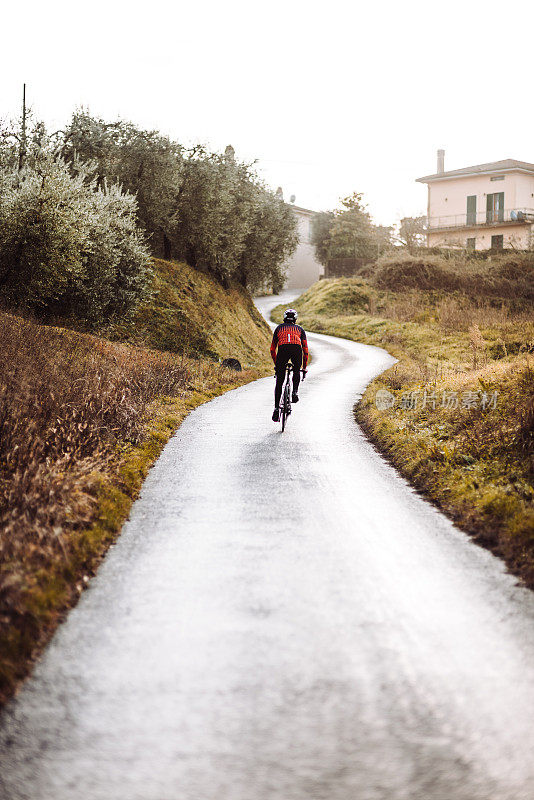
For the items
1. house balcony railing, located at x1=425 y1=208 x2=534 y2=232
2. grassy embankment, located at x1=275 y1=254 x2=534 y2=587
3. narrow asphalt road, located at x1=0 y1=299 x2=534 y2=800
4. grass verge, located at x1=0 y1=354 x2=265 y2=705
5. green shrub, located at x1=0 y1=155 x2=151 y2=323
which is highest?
house balcony railing, located at x1=425 y1=208 x2=534 y2=232

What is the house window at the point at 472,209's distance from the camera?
6134 centimetres

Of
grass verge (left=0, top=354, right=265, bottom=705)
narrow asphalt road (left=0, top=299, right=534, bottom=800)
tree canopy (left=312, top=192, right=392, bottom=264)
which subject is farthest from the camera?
tree canopy (left=312, top=192, right=392, bottom=264)

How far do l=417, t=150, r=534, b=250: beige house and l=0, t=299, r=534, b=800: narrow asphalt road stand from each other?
181 ft

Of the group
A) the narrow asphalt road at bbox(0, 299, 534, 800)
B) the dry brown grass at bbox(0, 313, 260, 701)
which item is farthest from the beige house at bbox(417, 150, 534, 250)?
the narrow asphalt road at bbox(0, 299, 534, 800)

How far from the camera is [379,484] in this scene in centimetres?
962

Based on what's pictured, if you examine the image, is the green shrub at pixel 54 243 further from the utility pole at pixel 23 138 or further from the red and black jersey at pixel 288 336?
the red and black jersey at pixel 288 336

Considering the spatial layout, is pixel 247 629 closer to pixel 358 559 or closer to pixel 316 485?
pixel 358 559

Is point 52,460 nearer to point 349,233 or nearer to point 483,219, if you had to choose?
point 483,219

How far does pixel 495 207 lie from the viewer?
198 feet

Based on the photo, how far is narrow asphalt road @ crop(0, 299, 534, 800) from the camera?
3.45 meters

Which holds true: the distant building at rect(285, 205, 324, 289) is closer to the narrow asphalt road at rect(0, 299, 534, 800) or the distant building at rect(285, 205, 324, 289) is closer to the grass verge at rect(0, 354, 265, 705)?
the grass verge at rect(0, 354, 265, 705)

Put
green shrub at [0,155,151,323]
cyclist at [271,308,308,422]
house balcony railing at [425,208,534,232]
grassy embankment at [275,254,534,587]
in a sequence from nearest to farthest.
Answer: grassy embankment at [275,254,534,587]
cyclist at [271,308,308,422]
green shrub at [0,155,151,323]
house balcony railing at [425,208,534,232]

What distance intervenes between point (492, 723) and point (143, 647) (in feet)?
6.93

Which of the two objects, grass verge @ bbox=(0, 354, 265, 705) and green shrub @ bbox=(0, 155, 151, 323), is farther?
green shrub @ bbox=(0, 155, 151, 323)
